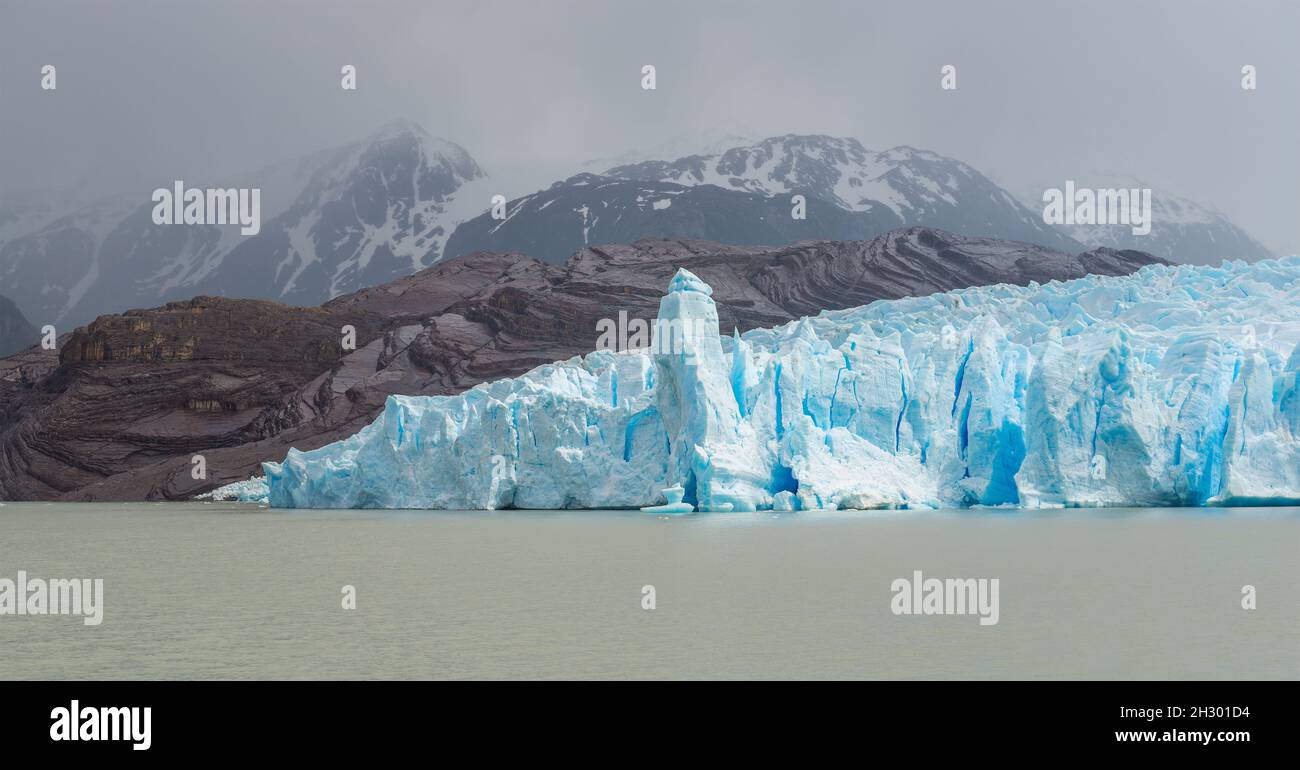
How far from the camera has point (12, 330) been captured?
79.9 meters

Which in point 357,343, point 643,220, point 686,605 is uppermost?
point 643,220

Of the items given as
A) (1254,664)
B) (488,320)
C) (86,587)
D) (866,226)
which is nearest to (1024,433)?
(1254,664)

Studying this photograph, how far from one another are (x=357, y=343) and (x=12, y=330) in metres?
29.3

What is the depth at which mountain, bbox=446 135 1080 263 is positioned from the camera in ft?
318

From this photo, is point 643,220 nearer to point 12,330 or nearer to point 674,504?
point 12,330

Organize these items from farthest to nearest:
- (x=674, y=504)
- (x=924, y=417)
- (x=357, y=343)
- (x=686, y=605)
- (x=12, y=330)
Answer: (x=12, y=330)
(x=357, y=343)
(x=924, y=417)
(x=674, y=504)
(x=686, y=605)

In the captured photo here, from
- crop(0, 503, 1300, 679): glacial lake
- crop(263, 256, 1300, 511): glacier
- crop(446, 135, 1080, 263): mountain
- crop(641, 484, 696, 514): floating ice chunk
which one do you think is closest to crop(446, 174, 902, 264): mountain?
crop(446, 135, 1080, 263): mountain

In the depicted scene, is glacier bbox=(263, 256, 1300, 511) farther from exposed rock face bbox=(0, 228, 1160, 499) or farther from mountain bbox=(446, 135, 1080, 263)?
mountain bbox=(446, 135, 1080, 263)

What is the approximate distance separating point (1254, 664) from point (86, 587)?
12.9m

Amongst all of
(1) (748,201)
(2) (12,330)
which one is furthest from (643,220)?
(2) (12,330)

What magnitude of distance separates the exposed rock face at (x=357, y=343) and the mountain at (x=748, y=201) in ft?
60.1

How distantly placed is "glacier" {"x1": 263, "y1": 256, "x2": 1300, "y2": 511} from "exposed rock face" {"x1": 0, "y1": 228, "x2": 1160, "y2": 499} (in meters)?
29.9

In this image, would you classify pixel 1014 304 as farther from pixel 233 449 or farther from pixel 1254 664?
pixel 233 449
